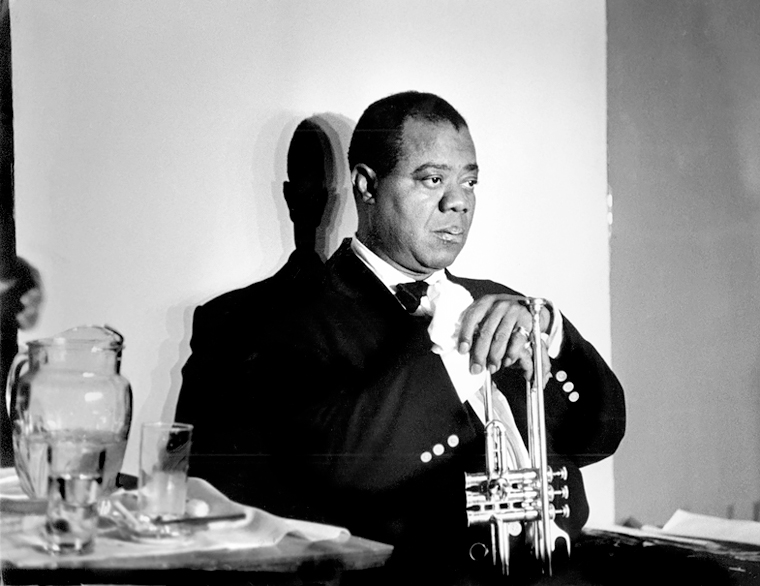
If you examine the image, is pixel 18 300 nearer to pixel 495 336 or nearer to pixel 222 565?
pixel 222 565

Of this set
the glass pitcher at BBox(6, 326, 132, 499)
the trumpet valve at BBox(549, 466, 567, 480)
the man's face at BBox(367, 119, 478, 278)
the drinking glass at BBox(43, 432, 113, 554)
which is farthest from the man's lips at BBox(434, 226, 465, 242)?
the drinking glass at BBox(43, 432, 113, 554)

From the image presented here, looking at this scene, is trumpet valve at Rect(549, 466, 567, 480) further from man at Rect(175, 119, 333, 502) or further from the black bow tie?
man at Rect(175, 119, 333, 502)

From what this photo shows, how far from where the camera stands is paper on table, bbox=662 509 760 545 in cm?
155

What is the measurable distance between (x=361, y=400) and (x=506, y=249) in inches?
13.2

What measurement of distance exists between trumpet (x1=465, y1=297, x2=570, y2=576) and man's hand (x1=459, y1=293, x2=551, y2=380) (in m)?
0.02

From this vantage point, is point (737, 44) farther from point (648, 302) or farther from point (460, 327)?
point (460, 327)

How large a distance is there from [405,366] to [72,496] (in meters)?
0.56

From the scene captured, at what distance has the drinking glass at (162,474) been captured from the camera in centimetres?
104

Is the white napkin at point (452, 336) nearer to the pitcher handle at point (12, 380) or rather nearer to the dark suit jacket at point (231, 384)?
the dark suit jacket at point (231, 384)

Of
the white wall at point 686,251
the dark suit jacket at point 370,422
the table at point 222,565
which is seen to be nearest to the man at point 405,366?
the dark suit jacket at point 370,422

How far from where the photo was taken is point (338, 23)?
→ 1.41 metres

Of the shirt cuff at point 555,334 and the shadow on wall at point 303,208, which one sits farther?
the shirt cuff at point 555,334

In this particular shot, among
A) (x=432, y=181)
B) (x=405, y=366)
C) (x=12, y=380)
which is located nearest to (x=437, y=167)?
(x=432, y=181)

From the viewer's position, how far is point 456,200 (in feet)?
4.74
